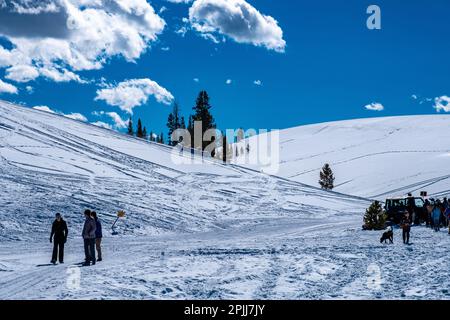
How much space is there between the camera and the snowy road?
1068 cm

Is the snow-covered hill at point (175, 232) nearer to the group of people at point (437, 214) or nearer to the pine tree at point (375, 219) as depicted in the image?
the group of people at point (437, 214)

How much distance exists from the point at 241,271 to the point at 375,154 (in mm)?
93193

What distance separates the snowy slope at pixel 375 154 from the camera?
3009 inches

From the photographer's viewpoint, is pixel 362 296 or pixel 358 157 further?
pixel 358 157

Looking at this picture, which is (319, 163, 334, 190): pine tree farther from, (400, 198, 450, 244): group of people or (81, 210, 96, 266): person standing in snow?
(81, 210, 96, 266): person standing in snow

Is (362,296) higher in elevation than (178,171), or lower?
lower

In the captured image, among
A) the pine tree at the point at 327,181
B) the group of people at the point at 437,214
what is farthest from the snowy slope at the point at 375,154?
the group of people at the point at 437,214

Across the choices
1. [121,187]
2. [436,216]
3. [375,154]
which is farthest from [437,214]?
[375,154]

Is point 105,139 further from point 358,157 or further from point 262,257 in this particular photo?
point 358,157

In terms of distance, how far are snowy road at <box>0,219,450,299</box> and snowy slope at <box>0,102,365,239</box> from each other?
23.2ft

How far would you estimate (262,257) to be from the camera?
633 inches

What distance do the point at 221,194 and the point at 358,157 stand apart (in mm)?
66940
